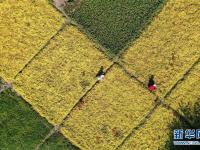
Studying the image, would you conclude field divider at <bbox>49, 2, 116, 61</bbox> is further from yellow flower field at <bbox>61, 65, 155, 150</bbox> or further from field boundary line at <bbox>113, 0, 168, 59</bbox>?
yellow flower field at <bbox>61, 65, 155, 150</bbox>

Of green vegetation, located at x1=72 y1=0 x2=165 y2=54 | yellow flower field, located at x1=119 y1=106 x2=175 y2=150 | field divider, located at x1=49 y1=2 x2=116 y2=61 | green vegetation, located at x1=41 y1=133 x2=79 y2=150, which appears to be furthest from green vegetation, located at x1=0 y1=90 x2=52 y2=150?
green vegetation, located at x1=72 y1=0 x2=165 y2=54

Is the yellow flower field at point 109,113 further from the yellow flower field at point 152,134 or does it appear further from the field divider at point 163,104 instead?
the yellow flower field at point 152,134

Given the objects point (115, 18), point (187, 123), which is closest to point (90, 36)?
point (115, 18)

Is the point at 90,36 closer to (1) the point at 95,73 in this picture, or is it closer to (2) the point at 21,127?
(1) the point at 95,73

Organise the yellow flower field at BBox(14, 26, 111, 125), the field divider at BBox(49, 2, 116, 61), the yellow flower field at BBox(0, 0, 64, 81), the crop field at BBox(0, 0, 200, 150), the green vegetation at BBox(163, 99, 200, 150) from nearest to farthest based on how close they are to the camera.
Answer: the green vegetation at BBox(163, 99, 200, 150), the crop field at BBox(0, 0, 200, 150), the field divider at BBox(49, 2, 116, 61), the yellow flower field at BBox(14, 26, 111, 125), the yellow flower field at BBox(0, 0, 64, 81)

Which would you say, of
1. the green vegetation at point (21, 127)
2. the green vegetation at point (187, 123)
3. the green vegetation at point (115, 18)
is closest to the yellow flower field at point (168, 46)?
the green vegetation at point (115, 18)

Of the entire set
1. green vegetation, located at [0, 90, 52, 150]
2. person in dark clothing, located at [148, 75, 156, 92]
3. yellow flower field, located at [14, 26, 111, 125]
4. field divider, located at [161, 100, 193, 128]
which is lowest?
green vegetation, located at [0, 90, 52, 150]

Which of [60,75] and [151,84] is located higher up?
[151,84]
